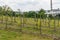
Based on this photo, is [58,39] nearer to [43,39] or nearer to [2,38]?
[43,39]

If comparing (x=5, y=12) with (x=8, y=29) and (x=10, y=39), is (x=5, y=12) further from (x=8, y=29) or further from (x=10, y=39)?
(x=10, y=39)

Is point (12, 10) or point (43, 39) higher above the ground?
point (12, 10)

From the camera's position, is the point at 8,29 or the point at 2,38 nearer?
the point at 2,38

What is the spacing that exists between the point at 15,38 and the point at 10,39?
0.41 metres

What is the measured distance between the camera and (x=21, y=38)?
37.6 ft

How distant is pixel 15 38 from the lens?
11523 millimetres

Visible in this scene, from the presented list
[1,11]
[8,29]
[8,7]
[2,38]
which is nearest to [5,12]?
[1,11]

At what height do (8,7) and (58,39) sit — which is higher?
(8,7)

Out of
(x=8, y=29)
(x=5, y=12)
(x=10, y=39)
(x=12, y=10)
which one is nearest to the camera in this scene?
(x=10, y=39)

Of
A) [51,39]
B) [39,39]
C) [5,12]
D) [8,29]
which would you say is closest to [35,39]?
[39,39]

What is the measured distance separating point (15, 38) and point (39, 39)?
1.47 metres

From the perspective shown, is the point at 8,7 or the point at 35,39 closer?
the point at 35,39

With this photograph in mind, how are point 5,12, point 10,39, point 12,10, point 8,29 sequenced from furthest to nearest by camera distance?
1. point 12,10
2. point 5,12
3. point 8,29
4. point 10,39

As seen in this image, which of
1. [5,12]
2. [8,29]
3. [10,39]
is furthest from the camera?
[5,12]
